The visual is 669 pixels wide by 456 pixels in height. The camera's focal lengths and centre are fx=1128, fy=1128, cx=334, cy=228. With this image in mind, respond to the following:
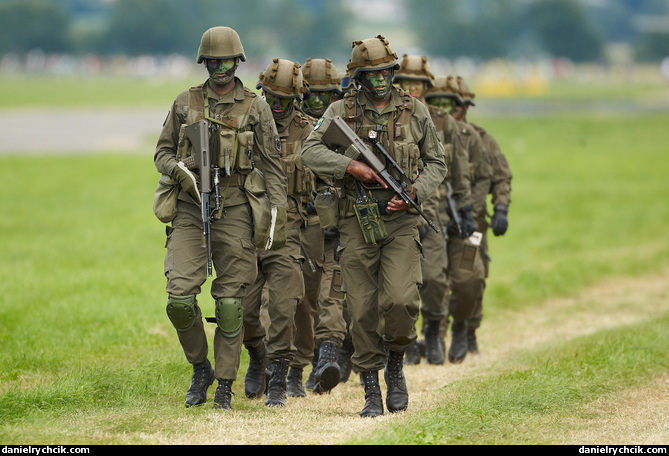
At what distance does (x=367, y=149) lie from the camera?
793cm

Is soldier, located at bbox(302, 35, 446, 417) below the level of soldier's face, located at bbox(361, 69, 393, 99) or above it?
below

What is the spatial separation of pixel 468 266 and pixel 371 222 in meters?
3.30

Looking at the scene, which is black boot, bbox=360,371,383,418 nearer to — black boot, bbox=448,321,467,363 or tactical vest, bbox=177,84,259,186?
tactical vest, bbox=177,84,259,186

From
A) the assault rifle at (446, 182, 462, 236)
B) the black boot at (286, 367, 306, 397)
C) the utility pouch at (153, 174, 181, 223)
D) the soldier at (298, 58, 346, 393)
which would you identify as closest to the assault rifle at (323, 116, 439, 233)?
the soldier at (298, 58, 346, 393)

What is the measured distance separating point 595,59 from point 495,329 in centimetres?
12451

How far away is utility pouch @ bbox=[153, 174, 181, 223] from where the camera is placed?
25.6ft

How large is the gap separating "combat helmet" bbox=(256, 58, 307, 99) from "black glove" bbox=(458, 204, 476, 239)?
259 centimetres

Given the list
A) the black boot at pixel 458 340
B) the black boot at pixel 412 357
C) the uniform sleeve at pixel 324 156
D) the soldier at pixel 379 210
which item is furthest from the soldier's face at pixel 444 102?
the uniform sleeve at pixel 324 156

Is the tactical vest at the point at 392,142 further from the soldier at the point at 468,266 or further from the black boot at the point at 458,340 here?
the black boot at the point at 458,340

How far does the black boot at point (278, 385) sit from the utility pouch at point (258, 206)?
41.7 inches

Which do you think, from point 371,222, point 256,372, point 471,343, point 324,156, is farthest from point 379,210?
point 471,343

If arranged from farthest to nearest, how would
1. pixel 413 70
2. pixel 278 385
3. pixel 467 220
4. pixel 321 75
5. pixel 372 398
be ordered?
1. pixel 467 220
2. pixel 413 70
3. pixel 321 75
4. pixel 278 385
5. pixel 372 398

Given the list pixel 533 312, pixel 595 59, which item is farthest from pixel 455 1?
pixel 533 312

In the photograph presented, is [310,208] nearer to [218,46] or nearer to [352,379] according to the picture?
[352,379]
